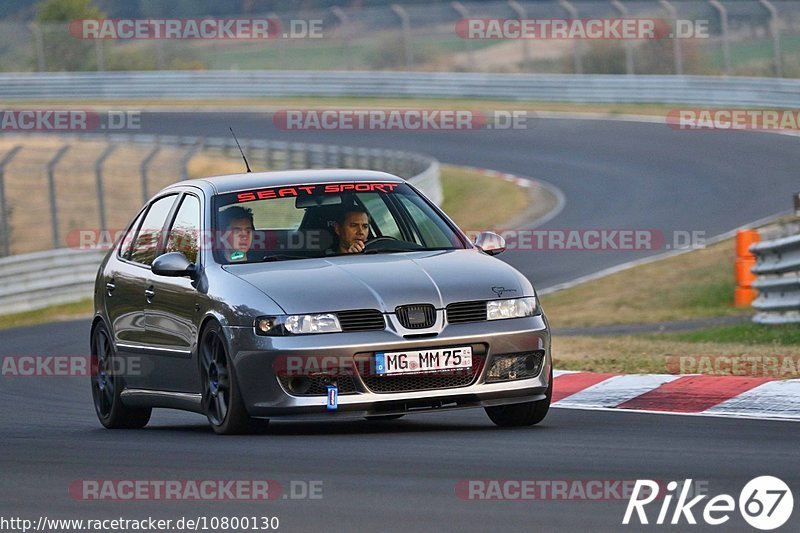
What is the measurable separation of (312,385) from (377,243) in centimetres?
128

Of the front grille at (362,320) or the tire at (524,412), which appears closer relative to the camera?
the front grille at (362,320)

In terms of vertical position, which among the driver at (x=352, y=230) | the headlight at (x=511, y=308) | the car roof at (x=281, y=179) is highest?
the car roof at (x=281, y=179)

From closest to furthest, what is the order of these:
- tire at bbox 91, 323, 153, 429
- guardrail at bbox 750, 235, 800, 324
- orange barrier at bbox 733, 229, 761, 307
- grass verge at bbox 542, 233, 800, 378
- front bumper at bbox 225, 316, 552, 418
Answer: front bumper at bbox 225, 316, 552, 418 → tire at bbox 91, 323, 153, 429 → grass verge at bbox 542, 233, 800, 378 → guardrail at bbox 750, 235, 800, 324 → orange barrier at bbox 733, 229, 761, 307

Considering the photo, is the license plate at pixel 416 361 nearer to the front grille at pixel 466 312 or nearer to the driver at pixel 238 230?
the front grille at pixel 466 312

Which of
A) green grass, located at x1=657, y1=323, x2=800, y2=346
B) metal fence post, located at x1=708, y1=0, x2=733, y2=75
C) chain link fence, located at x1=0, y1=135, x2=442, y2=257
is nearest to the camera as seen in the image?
green grass, located at x1=657, y1=323, x2=800, y2=346

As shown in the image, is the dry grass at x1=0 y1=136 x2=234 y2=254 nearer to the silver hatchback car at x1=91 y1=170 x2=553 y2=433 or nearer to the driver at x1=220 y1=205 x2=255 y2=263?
the silver hatchback car at x1=91 y1=170 x2=553 y2=433

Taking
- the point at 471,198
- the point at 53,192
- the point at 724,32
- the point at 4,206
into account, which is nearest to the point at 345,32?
the point at 724,32

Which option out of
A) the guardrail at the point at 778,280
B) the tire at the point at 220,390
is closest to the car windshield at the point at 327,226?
the tire at the point at 220,390

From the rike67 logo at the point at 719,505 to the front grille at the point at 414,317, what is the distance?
2.08 metres

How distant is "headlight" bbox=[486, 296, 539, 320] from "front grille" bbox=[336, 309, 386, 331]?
606mm

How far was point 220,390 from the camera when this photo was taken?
867cm

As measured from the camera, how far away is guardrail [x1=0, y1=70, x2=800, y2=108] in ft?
125

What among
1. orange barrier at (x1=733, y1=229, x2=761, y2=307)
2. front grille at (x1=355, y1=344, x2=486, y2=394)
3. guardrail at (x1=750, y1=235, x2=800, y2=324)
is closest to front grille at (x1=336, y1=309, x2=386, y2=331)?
front grille at (x1=355, y1=344, x2=486, y2=394)

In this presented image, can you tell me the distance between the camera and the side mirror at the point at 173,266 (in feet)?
29.6
